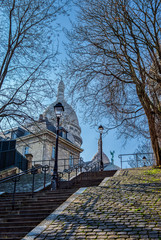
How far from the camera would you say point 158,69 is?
13.5 m

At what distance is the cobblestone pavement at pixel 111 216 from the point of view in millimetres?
6934

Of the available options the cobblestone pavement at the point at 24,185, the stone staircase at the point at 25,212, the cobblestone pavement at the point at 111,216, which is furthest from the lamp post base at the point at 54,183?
the cobblestone pavement at the point at 24,185

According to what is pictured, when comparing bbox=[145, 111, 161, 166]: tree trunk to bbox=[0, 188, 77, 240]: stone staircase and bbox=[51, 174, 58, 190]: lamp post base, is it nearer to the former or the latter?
bbox=[51, 174, 58, 190]: lamp post base

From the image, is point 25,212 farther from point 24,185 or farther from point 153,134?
point 153,134

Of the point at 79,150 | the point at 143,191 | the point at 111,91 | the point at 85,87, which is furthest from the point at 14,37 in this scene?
the point at 79,150

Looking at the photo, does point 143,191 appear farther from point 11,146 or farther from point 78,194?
point 11,146

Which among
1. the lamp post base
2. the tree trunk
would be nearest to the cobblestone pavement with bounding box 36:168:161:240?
the lamp post base

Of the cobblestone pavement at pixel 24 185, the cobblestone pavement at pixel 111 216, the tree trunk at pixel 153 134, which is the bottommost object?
the cobblestone pavement at pixel 111 216

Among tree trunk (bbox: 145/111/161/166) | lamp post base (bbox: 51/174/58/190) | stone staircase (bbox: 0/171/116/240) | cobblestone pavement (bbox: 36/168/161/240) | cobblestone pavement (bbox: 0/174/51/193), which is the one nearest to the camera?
cobblestone pavement (bbox: 36/168/161/240)

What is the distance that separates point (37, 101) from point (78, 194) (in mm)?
4254

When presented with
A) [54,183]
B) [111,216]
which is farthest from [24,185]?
[111,216]

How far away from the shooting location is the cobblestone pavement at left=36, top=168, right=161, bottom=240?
693 centimetres

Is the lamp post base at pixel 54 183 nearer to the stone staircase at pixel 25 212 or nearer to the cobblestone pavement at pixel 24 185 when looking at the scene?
the stone staircase at pixel 25 212

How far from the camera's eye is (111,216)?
26.7 ft
